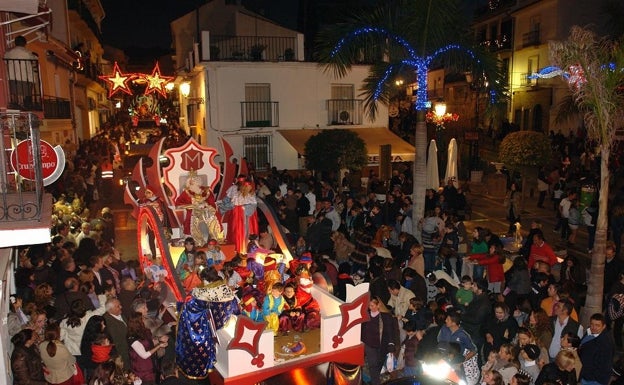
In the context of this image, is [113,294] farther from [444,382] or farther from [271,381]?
[444,382]

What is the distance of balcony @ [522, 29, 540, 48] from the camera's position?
110 feet

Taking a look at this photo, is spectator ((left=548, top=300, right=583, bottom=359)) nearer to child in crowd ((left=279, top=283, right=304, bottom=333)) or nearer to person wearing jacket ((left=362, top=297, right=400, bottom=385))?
person wearing jacket ((left=362, top=297, right=400, bottom=385))

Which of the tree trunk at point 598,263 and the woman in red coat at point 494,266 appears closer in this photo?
the tree trunk at point 598,263

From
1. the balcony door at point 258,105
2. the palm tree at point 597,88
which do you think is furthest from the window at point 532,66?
the palm tree at point 597,88

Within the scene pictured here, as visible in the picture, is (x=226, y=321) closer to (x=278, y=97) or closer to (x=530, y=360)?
(x=530, y=360)

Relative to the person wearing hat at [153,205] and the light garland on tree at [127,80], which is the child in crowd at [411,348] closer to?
the person wearing hat at [153,205]

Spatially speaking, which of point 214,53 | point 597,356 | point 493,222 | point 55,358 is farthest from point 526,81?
point 55,358

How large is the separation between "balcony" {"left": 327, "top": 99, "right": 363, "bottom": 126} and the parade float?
14.2m

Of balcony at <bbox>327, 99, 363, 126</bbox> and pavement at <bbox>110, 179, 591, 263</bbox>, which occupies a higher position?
balcony at <bbox>327, 99, 363, 126</bbox>

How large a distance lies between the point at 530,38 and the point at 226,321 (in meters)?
32.3

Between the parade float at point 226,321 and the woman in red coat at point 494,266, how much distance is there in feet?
9.14

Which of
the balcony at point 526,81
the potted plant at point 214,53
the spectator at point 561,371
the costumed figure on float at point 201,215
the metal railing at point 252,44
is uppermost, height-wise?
the metal railing at point 252,44

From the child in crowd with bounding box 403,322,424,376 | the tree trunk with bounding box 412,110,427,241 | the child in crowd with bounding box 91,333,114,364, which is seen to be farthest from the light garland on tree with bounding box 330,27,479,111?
the child in crowd with bounding box 91,333,114,364

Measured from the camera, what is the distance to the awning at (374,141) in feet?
74.1
